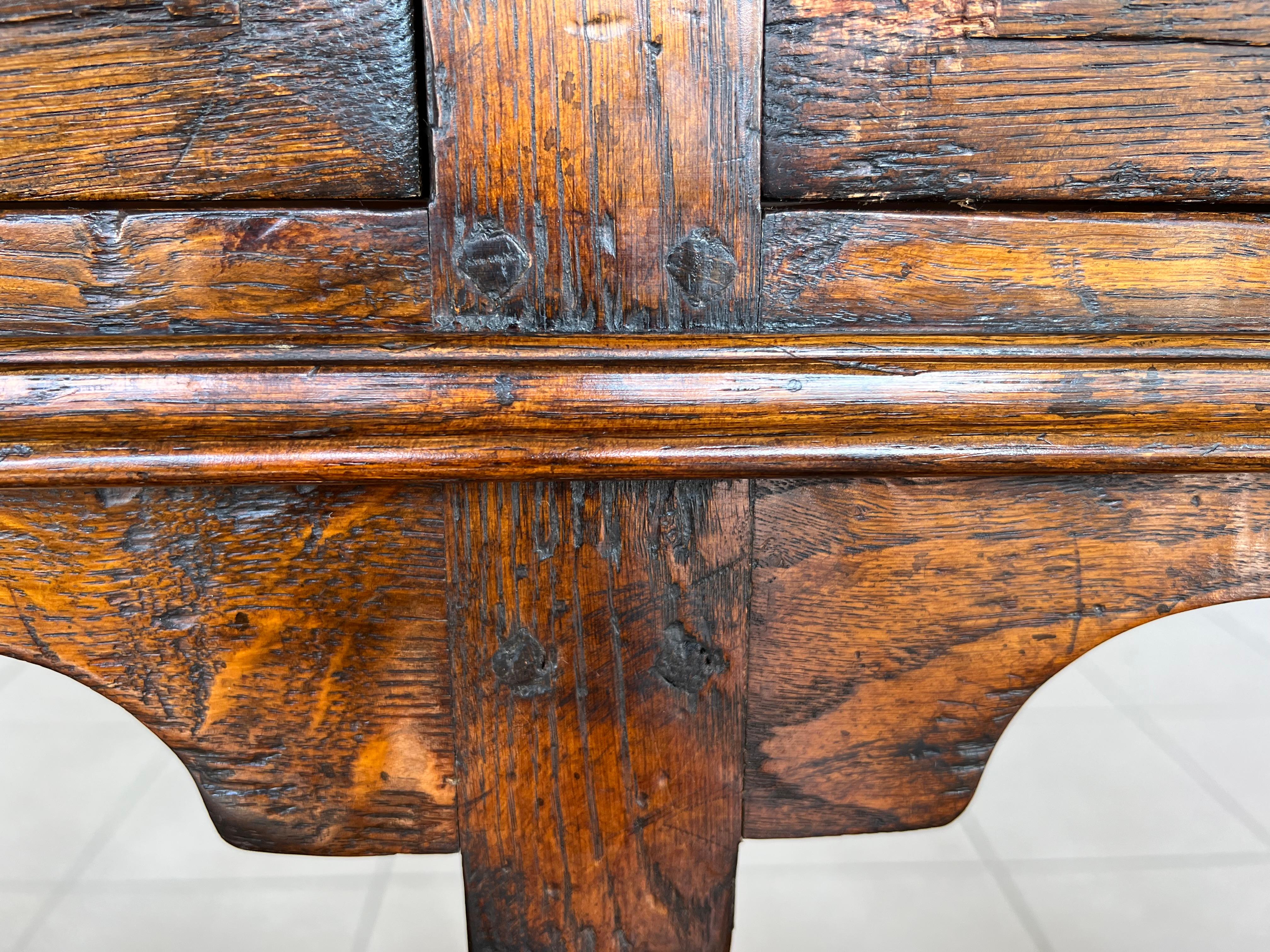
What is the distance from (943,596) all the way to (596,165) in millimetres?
316

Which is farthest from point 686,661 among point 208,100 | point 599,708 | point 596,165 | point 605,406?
point 208,100

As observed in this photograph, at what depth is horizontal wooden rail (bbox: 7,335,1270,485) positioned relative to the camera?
18.5 inches

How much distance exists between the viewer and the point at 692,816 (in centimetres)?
56

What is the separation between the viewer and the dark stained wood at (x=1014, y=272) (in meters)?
0.51

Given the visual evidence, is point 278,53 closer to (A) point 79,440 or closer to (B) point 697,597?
(A) point 79,440

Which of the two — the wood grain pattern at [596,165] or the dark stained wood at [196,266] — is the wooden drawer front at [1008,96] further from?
the dark stained wood at [196,266]

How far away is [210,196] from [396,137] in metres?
0.11

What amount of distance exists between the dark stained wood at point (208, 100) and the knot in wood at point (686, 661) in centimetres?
29

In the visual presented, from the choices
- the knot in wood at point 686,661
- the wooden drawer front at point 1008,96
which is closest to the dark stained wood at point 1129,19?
the wooden drawer front at point 1008,96

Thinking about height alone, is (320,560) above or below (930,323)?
below

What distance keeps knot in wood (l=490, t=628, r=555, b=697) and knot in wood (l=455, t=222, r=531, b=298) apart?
19 cm

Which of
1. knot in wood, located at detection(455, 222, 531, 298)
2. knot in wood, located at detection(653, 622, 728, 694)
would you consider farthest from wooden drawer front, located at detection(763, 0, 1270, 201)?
knot in wood, located at detection(653, 622, 728, 694)

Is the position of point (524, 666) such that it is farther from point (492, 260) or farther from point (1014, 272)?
point (1014, 272)

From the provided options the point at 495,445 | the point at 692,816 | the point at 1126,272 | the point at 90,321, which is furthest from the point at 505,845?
the point at 1126,272
